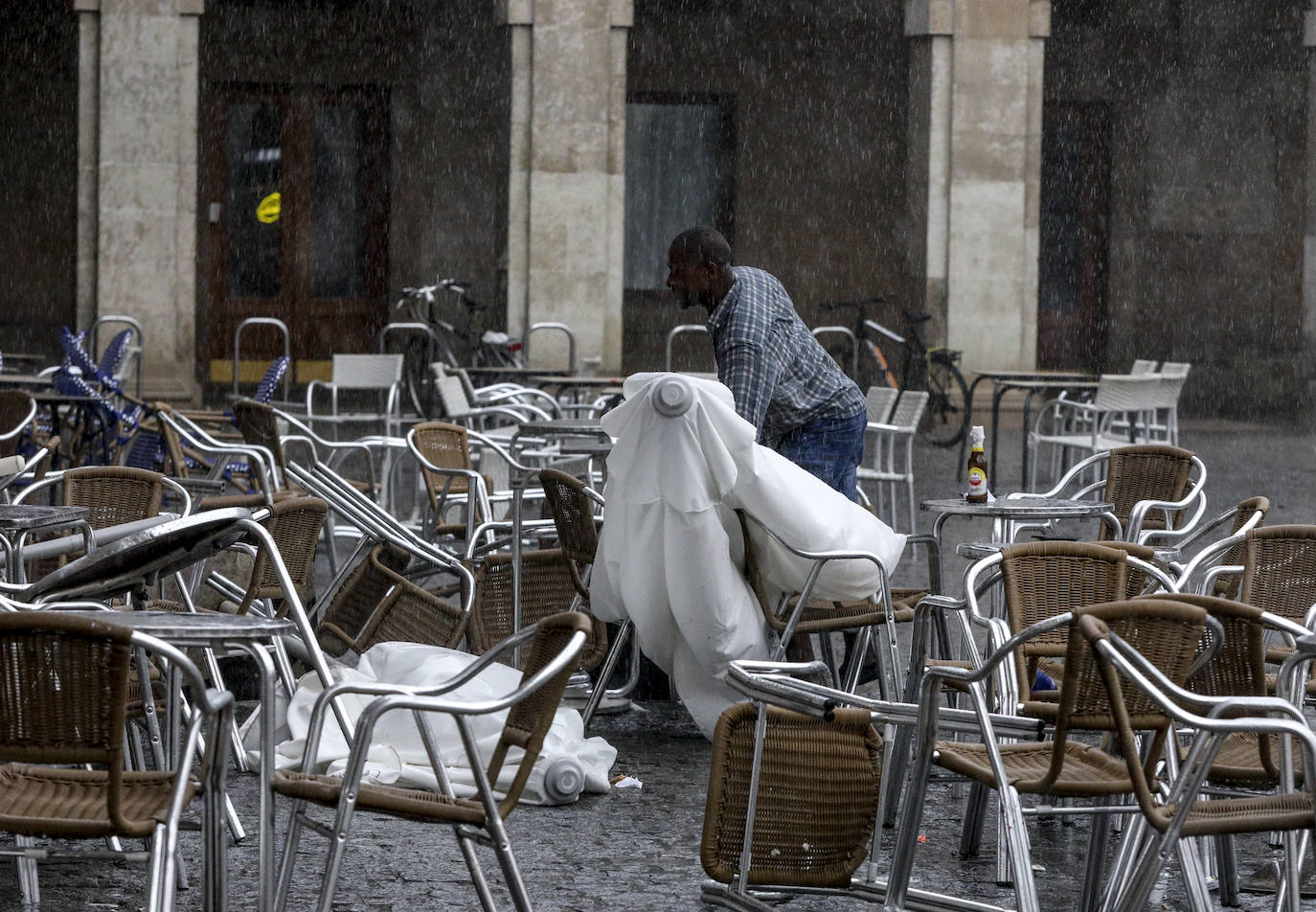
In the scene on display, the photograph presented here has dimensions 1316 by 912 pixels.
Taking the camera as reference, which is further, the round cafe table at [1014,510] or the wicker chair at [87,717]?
the round cafe table at [1014,510]

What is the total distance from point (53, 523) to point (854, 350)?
12.1 metres

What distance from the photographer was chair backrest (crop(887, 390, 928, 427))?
10.1 meters

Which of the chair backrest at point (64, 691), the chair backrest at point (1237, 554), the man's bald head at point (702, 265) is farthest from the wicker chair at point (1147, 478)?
the chair backrest at point (64, 691)

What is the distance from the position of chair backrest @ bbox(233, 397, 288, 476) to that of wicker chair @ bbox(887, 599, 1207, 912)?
438 cm

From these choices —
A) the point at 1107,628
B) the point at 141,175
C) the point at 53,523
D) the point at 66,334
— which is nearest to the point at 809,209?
the point at 141,175

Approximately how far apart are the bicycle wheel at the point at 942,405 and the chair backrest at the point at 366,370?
456cm

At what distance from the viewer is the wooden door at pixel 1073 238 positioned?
19719 mm

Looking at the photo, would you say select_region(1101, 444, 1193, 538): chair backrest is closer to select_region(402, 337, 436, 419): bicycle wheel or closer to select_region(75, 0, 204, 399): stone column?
select_region(75, 0, 204, 399): stone column

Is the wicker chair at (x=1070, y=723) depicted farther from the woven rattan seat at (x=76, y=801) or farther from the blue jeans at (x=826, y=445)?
the blue jeans at (x=826, y=445)

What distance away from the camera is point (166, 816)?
312 cm

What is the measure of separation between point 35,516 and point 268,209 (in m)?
13.6

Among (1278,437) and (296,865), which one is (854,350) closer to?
(1278,437)

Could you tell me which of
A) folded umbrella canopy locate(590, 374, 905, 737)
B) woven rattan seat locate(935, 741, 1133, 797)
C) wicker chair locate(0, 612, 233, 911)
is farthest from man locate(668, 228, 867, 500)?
wicker chair locate(0, 612, 233, 911)

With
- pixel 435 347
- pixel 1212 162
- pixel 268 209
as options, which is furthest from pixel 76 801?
pixel 1212 162
